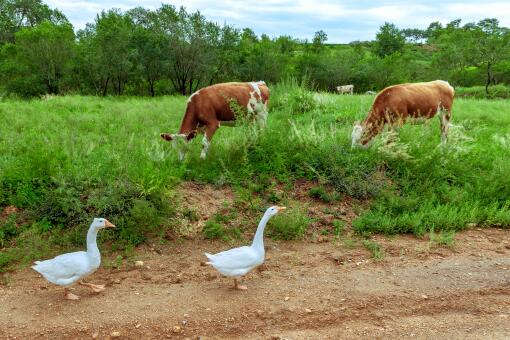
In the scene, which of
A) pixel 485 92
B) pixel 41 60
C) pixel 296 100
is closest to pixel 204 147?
pixel 296 100

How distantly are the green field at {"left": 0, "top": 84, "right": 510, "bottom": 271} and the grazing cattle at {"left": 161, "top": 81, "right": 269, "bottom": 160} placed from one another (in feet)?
1.08

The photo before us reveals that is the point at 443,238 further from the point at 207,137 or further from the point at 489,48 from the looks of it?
the point at 489,48

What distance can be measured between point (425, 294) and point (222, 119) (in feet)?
19.8

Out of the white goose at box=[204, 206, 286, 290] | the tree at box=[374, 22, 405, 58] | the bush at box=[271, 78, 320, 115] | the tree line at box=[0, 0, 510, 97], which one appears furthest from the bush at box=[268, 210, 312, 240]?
the tree at box=[374, 22, 405, 58]

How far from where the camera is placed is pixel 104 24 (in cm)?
3266

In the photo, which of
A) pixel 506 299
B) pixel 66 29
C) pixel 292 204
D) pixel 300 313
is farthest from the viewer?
pixel 66 29

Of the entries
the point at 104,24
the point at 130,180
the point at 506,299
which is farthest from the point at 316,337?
the point at 104,24

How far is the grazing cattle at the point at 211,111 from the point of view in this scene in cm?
932

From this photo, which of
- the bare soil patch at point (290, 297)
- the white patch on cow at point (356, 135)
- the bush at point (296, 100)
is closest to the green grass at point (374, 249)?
the bare soil patch at point (290, 297)

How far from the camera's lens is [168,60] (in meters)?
33.2

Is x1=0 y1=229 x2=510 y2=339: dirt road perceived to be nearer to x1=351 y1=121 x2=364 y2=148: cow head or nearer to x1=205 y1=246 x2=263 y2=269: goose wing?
x1=205 y1=246 x2=263 y2=269: goose wing

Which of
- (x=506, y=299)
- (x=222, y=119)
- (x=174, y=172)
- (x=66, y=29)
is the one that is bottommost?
(x=506, y=299)

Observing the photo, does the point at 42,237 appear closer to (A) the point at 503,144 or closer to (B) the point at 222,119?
(B) the point at 222,119

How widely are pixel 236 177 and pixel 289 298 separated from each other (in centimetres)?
339
